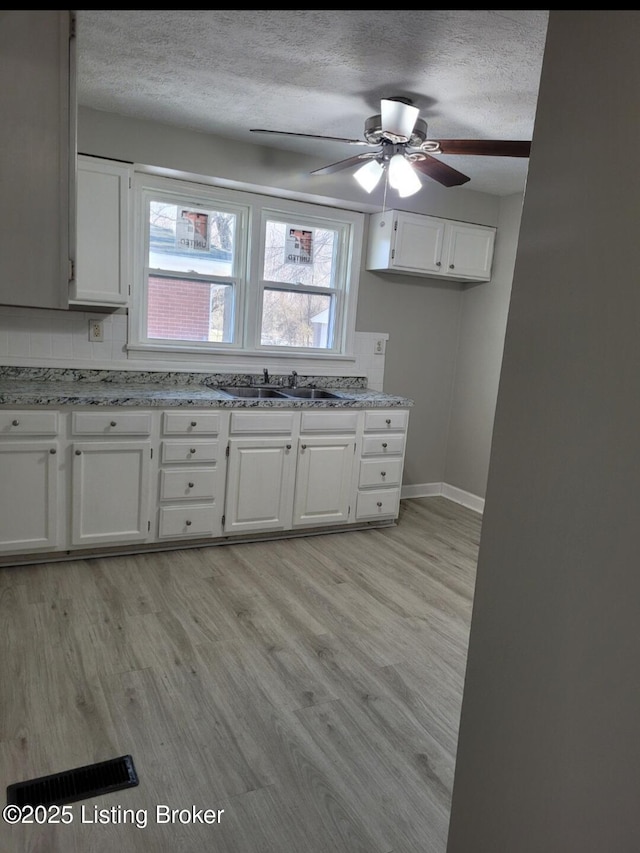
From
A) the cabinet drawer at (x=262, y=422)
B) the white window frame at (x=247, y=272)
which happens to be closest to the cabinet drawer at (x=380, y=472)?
the cabinet drawer at (x=262, y=422)

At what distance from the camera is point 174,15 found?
7.62ft

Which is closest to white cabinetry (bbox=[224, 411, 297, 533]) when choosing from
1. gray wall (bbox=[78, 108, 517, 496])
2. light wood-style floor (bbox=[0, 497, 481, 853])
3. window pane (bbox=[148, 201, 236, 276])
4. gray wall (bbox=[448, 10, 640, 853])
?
light wood-style floor (bbox=[0, 497, 481, 853])

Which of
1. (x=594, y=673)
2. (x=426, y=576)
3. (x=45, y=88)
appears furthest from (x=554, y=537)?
(x=426, y=576)

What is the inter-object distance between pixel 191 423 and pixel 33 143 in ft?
6.54

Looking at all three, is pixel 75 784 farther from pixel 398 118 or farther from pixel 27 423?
pixel 398 118

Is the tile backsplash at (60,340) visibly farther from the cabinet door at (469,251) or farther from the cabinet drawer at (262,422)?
the cabinet door at (469,251)

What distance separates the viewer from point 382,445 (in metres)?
4.14

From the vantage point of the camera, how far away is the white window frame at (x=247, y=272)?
12.6 ft

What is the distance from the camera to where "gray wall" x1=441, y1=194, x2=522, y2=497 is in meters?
4.68

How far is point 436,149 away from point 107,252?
186cm

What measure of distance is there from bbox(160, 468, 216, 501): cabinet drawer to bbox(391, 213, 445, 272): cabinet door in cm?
197

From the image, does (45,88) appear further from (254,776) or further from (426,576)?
(426,576)

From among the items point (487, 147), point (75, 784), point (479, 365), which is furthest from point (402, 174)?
point (75, 784)

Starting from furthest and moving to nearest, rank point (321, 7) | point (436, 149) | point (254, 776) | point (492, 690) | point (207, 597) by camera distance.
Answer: point (207, 597) → point (436, 149) → point (254, 776) → point (492, 690) → point (321, 7)
